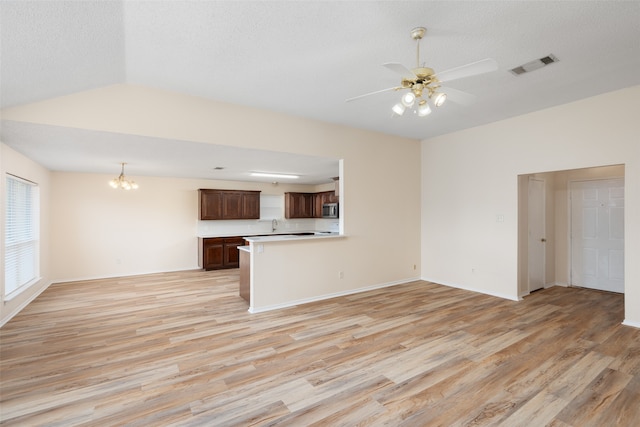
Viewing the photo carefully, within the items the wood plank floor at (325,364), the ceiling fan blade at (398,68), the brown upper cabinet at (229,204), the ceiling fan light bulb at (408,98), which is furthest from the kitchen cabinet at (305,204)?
the ceiling fan blade at (398,68)

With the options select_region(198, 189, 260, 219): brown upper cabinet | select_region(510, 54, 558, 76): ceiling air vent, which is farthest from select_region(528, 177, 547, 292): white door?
select_region(198, 189, 260, 219): brown upper cabinet

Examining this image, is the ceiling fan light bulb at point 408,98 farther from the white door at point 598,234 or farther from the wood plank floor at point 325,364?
the white door at point 598,234

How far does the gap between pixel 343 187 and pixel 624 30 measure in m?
3.44

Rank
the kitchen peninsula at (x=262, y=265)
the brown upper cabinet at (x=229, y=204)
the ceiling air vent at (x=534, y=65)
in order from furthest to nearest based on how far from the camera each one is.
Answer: the brown upper cabinet at (x=229, y=204) → the kitchen peninsula at (x=262, y=265) → the ceiling air vent at (x=534, y=65)

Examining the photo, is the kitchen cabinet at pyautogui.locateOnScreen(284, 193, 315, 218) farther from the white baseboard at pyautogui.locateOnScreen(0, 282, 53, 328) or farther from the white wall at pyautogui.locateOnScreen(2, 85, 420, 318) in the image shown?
the white baseboard at pyautogui.locateOnScreen(0, 282, 53, 328)

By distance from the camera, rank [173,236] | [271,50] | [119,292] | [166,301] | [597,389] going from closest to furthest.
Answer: [597,389] < [271,50] < [166,301] < [119,292] < [173,236]

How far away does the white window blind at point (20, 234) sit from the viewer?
4.08 m

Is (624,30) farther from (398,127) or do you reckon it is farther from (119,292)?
(119,292)

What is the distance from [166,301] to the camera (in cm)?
470

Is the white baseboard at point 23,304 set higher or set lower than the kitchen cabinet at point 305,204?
lower

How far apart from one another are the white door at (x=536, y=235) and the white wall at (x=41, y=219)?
761 centimetres

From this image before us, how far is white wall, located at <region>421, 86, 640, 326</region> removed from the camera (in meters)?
3.58

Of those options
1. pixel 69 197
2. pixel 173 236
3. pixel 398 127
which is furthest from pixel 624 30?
pixel 69 197

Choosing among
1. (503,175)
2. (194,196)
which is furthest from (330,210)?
(503,175)
